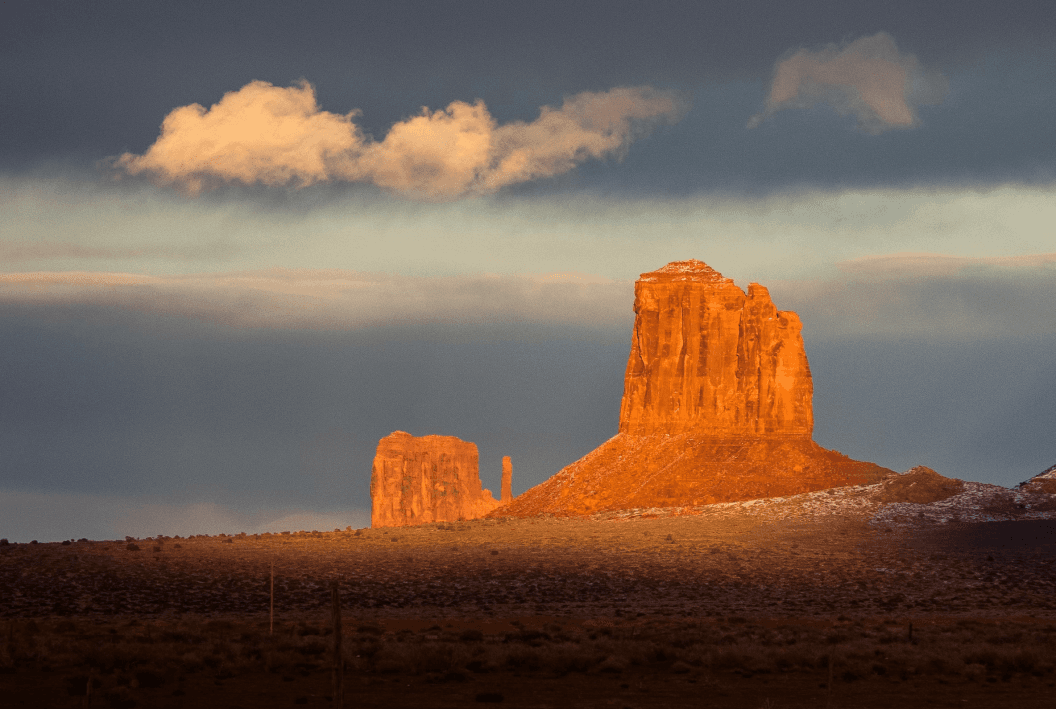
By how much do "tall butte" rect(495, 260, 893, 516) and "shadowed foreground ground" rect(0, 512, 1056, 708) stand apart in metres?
16.2

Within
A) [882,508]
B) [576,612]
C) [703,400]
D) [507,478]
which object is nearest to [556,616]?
[576,612]

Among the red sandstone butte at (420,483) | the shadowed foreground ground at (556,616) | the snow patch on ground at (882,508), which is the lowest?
the shadowed foreground ground at (556,616)

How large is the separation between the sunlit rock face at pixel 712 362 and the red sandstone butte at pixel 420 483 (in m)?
63.1

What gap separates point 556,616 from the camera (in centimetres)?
5653

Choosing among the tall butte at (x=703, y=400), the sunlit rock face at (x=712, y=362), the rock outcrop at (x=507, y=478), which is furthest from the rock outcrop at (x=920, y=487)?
the rock outcrop at (x=507, y=478)

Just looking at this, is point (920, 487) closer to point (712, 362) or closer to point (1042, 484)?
point (1042, 484)

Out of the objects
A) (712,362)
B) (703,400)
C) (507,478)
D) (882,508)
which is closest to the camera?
(882,508)

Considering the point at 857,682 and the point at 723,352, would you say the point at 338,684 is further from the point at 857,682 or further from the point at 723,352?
the point at 723,352

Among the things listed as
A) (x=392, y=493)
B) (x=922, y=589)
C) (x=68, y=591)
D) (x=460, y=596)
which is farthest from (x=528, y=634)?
(x=392, y=493)

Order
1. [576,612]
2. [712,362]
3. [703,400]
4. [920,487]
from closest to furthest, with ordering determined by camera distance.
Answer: [576,612]
[920,487]
[703,400]
[712,362]

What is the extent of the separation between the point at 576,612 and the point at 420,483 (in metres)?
133

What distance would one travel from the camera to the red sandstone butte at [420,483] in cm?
19012

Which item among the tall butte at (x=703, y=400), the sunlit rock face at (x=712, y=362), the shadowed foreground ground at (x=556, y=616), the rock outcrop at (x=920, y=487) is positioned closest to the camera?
the shadowed foreground ground at (x=556, y=616)

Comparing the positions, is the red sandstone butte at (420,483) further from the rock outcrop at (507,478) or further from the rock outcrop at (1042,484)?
the rock outcrop at (1042,484)
